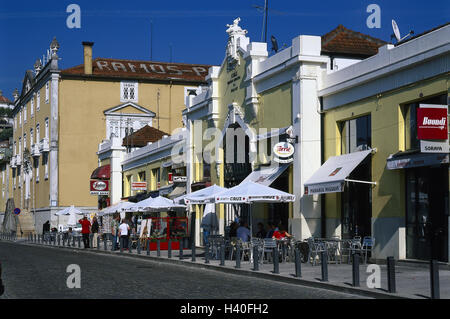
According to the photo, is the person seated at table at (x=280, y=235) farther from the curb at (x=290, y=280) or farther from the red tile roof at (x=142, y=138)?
the red tile roof at (x=142, y=138)

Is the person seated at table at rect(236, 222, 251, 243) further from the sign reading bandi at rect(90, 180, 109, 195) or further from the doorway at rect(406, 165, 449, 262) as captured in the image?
the sign reading bandi at rect(90, 180, 109, 195)

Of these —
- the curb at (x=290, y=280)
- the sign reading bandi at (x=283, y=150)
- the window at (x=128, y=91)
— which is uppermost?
the window at (x=128, y=91)

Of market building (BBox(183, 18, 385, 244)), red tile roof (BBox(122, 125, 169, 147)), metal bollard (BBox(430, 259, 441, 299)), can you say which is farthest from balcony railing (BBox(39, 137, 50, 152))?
metal bollard (BBox(430, 259, 441, 299))

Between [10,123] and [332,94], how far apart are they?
124 metres

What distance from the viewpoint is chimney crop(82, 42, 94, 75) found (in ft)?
197

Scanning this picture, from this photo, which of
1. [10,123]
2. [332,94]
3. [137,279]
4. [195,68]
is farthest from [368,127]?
[10,123]

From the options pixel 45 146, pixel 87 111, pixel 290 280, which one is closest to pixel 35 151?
pixel 45 146

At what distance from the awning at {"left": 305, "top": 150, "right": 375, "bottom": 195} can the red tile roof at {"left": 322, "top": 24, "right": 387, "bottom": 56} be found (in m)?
4.90

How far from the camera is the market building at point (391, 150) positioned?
18.8m

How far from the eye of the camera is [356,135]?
23156 mm

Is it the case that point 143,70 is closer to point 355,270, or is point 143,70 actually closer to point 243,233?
point 243,233

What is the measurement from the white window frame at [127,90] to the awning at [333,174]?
38770 millimetres

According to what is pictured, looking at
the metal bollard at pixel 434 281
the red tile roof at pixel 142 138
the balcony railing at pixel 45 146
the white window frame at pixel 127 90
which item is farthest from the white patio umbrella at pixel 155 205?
the white window frame at pixel 127 90
